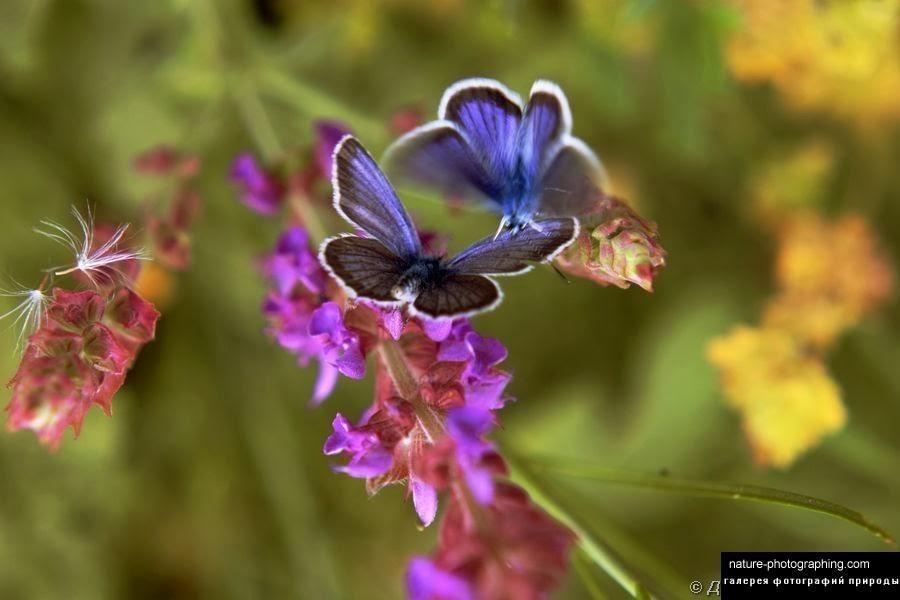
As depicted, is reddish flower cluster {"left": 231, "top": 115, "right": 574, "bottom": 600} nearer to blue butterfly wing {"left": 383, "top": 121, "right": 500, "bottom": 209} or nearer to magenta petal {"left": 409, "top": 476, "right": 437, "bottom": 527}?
magenta petal {"left": 409, "top": 476, "right": 437, "bottom": 527}

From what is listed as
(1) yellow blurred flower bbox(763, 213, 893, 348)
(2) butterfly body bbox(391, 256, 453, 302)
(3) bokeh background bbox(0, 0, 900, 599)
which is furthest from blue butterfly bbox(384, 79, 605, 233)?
(1) yellow blurred flower bbox(763, 213, 893, 348)

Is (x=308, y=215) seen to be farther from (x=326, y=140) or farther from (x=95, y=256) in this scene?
(x=95, y=256)

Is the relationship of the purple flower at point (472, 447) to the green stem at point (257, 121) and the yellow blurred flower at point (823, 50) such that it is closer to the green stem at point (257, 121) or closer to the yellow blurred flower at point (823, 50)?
the green stem at point (257, 121)

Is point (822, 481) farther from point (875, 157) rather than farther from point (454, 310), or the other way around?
point (454, 310)

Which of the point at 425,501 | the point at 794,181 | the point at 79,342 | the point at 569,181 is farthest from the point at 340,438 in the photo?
the point at 794,181

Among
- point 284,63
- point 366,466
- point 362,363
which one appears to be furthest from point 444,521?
point 284,63

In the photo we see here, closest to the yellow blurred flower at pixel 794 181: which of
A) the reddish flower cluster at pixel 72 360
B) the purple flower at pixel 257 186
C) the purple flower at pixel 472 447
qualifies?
the purple flower at pixel 257 186
